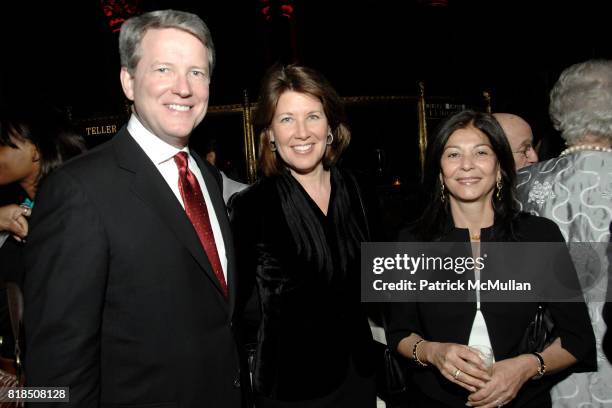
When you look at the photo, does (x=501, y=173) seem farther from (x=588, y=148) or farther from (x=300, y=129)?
(x=300, y=129)

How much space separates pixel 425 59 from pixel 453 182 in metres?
10.7

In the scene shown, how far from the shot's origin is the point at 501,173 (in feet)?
5.79

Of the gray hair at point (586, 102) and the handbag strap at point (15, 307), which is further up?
the gray hair at point (586, 102)

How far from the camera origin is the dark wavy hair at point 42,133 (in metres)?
1.94

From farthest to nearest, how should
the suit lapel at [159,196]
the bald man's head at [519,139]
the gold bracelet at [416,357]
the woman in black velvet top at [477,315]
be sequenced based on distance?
the bald man's head at [519,139], the gold bracelet at [416,357], the woman in black velvet top at [477,315], the suit lapel at [159,196]

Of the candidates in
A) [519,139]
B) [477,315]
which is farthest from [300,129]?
[519,139]

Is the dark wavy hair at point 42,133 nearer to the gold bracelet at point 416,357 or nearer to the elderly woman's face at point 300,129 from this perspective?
the elderly woman's face at point 300,129

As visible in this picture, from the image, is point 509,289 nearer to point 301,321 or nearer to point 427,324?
point 427,324

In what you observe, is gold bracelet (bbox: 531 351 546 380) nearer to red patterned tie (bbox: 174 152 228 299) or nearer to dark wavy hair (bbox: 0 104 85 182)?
red patterned tie (bbox: 174 152 228 299)

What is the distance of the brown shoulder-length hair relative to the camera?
182cm

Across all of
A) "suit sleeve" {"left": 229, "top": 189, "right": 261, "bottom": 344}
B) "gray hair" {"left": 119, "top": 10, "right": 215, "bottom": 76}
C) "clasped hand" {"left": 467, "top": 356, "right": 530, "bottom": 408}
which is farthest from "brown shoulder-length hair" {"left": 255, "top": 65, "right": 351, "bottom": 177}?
"clasped hand" {"left": 467, "top": 356, "right": 530, "bottom": 408}

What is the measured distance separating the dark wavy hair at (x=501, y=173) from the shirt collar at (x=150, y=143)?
1070 mm

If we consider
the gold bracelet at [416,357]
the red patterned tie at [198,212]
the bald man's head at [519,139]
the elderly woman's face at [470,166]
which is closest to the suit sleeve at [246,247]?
the red patterned tie at [198,212]

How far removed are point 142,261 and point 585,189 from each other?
166 cm
